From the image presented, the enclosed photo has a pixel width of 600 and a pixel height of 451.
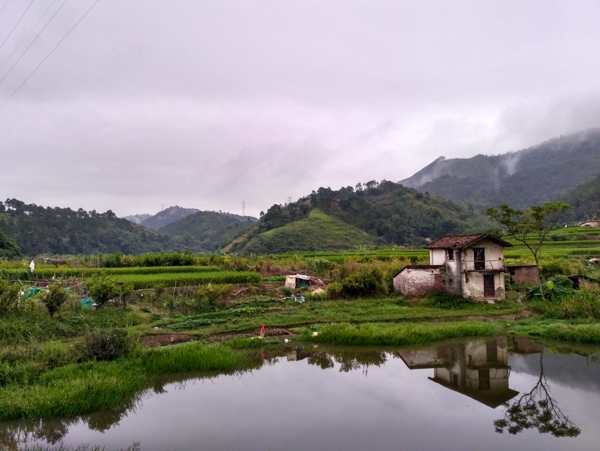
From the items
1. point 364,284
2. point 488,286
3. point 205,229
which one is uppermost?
point 205,229

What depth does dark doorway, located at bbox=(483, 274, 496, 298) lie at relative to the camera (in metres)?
24.8

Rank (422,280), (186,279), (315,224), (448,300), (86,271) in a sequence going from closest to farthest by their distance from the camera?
(448,300) → (422,280) → (186,279) → (86,271) → (315,224)

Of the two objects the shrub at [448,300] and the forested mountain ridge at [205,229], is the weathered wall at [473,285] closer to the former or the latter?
the shrub at [448,300]

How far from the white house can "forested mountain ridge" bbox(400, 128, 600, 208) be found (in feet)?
321

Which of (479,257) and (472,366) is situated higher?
(479,257)

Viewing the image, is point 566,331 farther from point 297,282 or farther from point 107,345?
point 107,345

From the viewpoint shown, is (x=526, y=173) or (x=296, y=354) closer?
(x=296, y=354)

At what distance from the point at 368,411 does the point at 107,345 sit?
8.20 m

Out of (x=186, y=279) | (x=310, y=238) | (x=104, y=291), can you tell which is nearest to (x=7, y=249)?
(x=186, y=279)

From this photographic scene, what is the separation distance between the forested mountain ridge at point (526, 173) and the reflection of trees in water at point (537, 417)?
11201cm

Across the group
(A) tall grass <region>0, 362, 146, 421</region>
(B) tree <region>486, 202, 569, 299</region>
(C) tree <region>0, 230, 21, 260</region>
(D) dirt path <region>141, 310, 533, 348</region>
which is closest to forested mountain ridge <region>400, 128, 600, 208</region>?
(B) tree <region>486, 202, 569, 299</region>

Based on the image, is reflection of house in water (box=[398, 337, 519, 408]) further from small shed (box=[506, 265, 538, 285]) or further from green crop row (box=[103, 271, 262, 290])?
green crop row (box=[103, 271, 262, 290])

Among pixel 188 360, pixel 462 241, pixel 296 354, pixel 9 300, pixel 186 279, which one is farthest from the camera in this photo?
pixel 186 279

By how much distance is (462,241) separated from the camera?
25.4 metres
